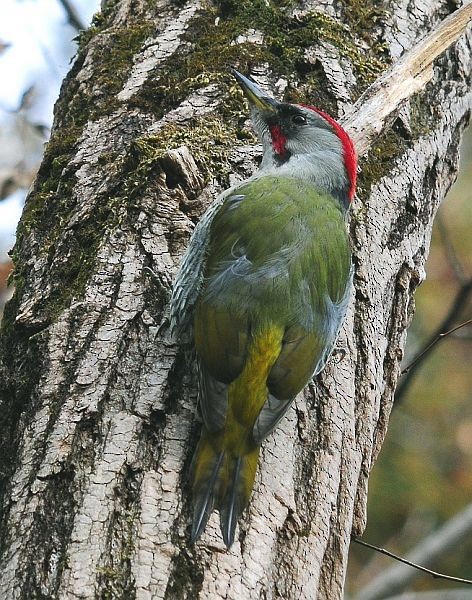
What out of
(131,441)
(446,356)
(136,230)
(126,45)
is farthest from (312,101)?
(446,356)

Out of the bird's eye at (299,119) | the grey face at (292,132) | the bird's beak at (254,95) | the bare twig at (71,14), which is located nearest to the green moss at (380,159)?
the grey face at (292,132)

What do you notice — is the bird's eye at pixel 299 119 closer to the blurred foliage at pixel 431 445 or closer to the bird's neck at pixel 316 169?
the bird's neck at pixel 316 169

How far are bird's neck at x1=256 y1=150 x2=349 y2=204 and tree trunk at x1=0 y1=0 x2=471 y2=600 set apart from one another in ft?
0.30

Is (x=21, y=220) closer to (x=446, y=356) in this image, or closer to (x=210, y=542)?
(x=210, y=542)

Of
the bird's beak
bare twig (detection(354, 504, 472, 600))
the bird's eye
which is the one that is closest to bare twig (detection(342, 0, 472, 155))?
the bird's eye

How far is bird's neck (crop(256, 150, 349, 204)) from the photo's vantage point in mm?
3789

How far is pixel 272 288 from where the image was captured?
128 inches

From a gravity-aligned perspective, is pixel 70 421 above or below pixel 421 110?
above

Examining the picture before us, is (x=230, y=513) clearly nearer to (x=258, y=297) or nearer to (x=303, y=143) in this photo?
(x=258, y=297)

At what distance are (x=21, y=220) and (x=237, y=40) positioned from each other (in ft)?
4.36

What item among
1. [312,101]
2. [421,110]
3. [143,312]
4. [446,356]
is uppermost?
[143,312]

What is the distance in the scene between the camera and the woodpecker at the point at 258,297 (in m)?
2.83

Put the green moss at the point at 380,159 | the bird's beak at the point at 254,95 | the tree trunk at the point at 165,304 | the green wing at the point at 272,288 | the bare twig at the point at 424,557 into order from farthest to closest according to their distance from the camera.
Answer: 1. the bare twig at the point at 424,557
2. the green moss at the point at 380,159
3. the bird's beak at the point at 254,95
4. the green wing at the point at 272,288
5. the tree trunk at the point at 165,304

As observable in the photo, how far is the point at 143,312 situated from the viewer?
3.02 metres
